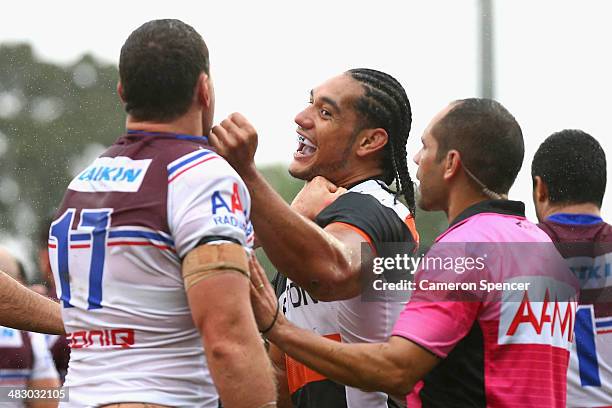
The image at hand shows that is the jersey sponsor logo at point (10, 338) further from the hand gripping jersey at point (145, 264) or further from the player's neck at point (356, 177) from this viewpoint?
the hand gripping jersey at point (145, 264)

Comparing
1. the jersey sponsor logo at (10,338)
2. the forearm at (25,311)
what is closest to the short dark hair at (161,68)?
the forearm at (25,311)

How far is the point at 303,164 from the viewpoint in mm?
5141

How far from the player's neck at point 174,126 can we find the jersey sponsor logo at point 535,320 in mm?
1239

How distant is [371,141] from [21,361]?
2.49 m

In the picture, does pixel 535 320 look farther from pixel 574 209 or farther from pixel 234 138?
pixel 574 209

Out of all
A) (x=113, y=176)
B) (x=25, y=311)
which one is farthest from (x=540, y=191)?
(x=113, y=176)

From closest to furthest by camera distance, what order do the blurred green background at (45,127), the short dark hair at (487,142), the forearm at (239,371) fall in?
the forearm at (239,371) → the short dark hair at (487,142) → the blurred green background at (45,127)

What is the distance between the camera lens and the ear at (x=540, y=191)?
5602mm

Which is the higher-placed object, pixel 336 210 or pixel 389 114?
pixel 389 114

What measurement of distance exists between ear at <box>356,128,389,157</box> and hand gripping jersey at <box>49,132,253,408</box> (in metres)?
1.72

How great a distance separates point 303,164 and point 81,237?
1905 millimetres

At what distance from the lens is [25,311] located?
4.50 metres

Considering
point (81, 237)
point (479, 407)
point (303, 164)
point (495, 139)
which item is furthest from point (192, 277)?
point (303, 164)

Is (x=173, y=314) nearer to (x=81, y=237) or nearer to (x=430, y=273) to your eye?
(x=81, y=237)
